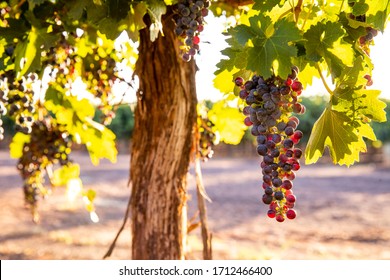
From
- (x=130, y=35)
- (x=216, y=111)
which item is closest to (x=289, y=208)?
(x=130, y=35)

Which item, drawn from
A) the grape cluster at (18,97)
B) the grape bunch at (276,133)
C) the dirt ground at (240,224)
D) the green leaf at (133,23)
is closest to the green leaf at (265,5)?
the grape bunch at (276,133)

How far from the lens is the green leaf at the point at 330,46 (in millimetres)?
1759

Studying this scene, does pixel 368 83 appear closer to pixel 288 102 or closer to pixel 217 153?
pixel 288 102

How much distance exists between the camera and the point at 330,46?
1778 millimetres

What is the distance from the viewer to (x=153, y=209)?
2.96 meters

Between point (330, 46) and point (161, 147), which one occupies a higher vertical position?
point (330, 46)

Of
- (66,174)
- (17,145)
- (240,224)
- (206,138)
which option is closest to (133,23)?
(206,138)

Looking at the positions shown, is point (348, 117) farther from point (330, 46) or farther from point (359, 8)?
point (359, 8)

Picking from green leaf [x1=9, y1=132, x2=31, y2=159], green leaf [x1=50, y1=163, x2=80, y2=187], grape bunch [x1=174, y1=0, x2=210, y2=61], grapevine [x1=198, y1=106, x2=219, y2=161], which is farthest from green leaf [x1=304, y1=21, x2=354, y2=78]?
green leaf [x1=9, y1=132, x2=31, y2=159]

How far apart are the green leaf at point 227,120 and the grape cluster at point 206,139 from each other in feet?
0.27

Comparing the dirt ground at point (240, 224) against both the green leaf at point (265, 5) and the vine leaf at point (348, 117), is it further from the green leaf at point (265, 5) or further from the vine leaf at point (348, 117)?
the green leaf at point (265, 5)

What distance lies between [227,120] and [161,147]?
0.60 m

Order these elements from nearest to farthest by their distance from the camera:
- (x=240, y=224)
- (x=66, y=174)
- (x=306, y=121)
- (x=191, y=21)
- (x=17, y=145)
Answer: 1. (x=191, y=21)
2. (x=66, y=174)
3. (x=17, y=145)
4. (x=240, y=224)
5. (x=306, y=121)

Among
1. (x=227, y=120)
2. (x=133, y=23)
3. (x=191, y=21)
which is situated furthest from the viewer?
(x=227, y=120)
